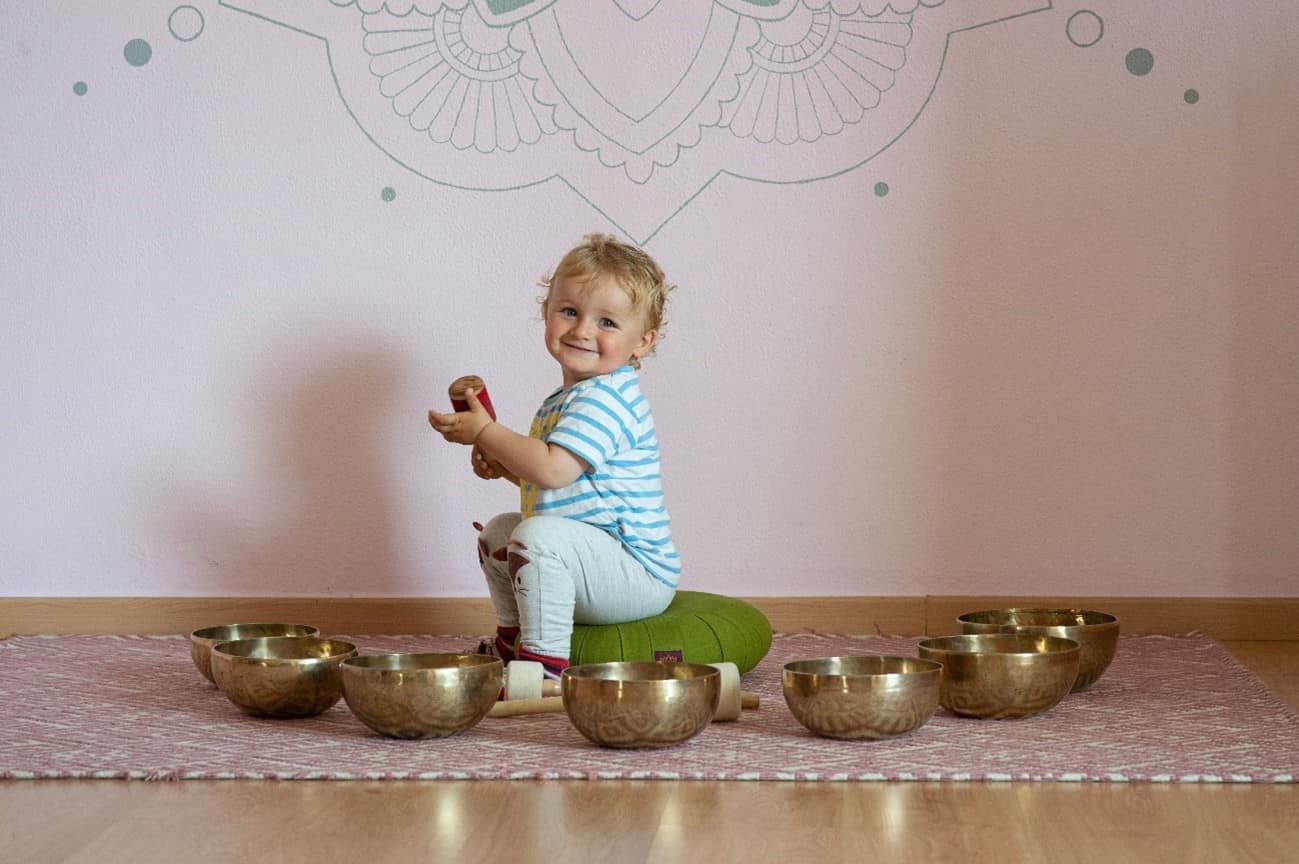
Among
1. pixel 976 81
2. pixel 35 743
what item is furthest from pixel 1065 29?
pixel 35 743

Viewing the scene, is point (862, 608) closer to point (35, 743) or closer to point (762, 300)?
point (762, 300)

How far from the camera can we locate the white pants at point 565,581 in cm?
168

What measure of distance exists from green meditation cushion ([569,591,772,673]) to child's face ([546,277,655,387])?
1.09 ft

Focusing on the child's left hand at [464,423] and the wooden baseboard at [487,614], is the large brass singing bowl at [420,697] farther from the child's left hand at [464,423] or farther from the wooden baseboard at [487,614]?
the wooden baseboard at [487,614]

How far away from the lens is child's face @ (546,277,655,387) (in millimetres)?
1854

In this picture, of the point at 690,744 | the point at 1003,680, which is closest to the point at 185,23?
the point at 690,744

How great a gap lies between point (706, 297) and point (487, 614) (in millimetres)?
604

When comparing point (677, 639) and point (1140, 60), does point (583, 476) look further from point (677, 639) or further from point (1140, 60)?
point (1140, 60)

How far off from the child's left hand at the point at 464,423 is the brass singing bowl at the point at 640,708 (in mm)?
450

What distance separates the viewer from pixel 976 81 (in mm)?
2207

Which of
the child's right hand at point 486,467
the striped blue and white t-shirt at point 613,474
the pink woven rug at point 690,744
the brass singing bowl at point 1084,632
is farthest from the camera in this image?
the child's right hand at point 486,467

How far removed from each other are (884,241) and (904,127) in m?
0.18

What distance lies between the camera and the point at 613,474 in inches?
71.6

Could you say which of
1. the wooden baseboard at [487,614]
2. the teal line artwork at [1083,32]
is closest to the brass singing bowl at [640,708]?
the wooden baseboard at [487,614]
